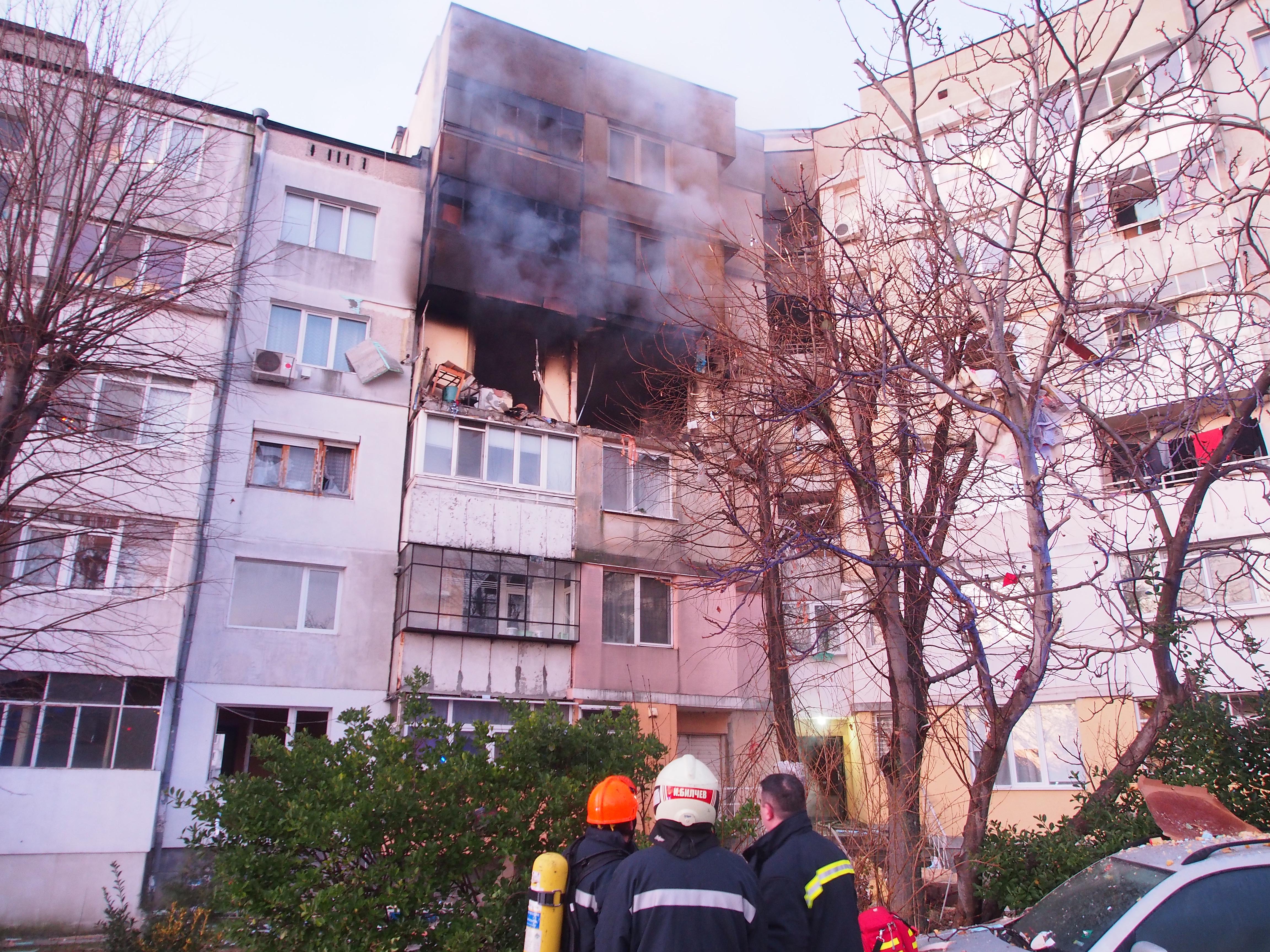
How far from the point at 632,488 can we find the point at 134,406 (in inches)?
402

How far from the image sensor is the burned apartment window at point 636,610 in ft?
62.3

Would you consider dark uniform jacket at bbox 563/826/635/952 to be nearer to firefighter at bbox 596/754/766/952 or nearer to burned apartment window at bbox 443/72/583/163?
firefighter at bbox 596/754/766/952

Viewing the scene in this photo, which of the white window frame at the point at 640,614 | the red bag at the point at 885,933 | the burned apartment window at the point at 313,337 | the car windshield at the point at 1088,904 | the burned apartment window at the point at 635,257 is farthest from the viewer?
the burned apartment window at the point at 635,257

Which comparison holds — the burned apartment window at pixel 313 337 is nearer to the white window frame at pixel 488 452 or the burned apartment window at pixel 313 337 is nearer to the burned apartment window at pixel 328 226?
the burned apartment window at pixel 328 226

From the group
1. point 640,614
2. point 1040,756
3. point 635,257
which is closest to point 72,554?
point 640,614

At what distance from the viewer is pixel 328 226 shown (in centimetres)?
1938

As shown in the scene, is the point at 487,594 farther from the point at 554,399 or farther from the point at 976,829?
the point at 976,829

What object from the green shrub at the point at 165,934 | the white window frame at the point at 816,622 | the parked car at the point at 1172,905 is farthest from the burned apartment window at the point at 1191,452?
the green shrub at the point at 165,934

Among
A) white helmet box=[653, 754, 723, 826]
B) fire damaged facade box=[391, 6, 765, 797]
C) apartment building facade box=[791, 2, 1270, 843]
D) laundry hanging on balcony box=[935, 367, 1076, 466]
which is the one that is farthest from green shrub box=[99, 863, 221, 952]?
laundry hanging on balcony box=[935, 367, 1076, 466]

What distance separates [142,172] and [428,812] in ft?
43.7

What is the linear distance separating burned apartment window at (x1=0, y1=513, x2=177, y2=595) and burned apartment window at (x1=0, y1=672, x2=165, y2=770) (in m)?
1.56

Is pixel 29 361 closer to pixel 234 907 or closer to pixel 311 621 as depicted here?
pixel 234 907

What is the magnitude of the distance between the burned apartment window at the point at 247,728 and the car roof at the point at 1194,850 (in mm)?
12928

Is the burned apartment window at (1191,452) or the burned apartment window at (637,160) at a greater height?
the burned apartment window at (637,160)
